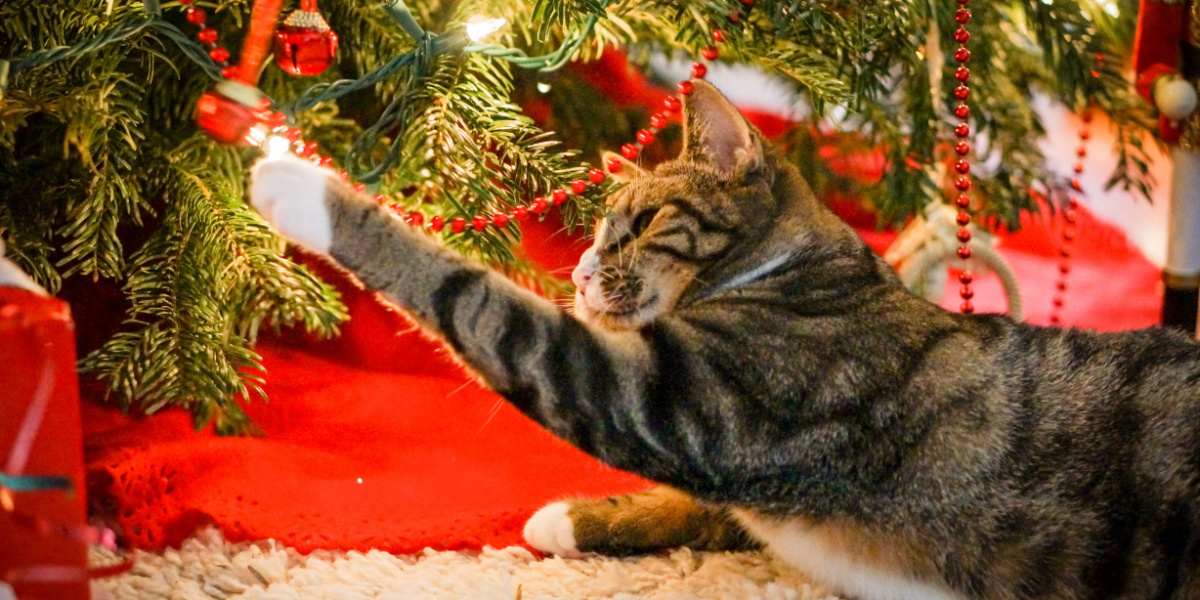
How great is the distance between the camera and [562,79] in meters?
1.48

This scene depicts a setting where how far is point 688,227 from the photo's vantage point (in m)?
0.98

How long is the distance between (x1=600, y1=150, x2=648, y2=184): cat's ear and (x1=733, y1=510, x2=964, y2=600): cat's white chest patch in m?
0.32

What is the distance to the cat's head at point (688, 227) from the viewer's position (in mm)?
973

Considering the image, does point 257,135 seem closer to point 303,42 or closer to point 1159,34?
point 303,42

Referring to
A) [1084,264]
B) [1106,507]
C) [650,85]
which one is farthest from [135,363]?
[1084,264]

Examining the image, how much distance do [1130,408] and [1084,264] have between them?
43.1 inches

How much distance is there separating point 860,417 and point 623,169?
339mm

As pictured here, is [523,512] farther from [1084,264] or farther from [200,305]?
[1084,264]

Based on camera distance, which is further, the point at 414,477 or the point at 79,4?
the point at 414,477

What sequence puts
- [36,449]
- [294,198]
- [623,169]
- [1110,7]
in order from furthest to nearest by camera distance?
1. [1110,7]
2. [623,169]
3. [294,198]
4. [36,449]

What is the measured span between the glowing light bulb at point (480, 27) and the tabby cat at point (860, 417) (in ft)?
0.59

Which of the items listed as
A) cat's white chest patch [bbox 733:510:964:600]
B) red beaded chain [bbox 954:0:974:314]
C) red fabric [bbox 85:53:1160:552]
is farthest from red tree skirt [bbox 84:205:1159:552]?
red beaded chain [bbox 954:0:974:314]

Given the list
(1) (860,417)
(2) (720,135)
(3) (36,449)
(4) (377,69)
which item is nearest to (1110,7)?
(2) (720,135)

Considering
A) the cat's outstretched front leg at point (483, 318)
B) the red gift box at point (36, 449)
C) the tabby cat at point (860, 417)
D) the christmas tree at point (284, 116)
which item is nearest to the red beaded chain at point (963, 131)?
the christmas tree at point (284, 116)
